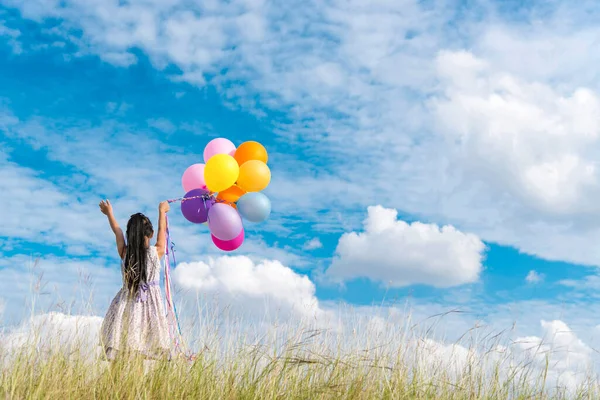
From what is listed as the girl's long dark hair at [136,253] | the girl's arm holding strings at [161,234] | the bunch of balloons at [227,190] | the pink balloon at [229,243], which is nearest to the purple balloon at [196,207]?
the bunch of balloons at [227,190]

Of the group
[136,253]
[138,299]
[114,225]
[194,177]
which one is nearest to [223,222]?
[194,177]

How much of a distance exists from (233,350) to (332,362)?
0.89m

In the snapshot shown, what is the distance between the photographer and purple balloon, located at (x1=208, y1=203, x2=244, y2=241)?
6984 mm

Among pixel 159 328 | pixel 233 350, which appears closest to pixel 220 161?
pixel 159 328

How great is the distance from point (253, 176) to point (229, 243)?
2.86 ft

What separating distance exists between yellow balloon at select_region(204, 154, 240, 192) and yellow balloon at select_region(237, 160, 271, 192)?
0.51 feet

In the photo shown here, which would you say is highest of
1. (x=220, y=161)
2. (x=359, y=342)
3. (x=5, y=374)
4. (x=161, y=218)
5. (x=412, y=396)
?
(x=220, y=161)

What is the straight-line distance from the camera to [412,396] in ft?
16.9

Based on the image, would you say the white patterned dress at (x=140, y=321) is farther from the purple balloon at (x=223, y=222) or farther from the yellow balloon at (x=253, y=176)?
the yellow balloon at (x=253, y=176)

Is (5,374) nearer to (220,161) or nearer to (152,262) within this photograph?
(152,262)

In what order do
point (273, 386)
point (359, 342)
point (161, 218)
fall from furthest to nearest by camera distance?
point (161, 218), point (359, 342), point (273, 386)

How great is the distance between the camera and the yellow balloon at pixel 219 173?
23.5 ft

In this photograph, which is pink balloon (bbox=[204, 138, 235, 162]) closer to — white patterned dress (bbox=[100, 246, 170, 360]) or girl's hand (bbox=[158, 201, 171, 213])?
girl's hand (bbox=[158, 201, 171, 213])

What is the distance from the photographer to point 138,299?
6289 mm
